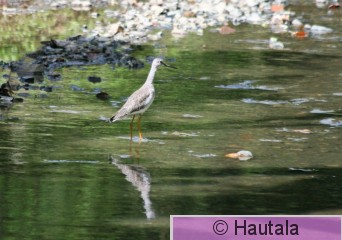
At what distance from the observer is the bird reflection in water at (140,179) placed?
10.4 metres

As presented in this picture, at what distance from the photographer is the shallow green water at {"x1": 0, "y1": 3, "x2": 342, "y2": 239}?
1030 cm

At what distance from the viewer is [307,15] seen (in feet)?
93.9

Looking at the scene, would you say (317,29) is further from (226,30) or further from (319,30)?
(226,30)

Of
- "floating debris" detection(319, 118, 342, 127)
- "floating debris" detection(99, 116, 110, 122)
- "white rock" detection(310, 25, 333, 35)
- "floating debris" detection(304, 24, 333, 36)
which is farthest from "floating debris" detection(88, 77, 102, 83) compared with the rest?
"white rock" detection(310, 25, 333, 35)

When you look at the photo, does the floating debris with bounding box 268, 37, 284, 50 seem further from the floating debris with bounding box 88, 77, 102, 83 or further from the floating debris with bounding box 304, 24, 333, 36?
the floating debris with bounding box 88, 77, 102, 83

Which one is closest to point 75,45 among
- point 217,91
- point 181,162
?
point 217,91

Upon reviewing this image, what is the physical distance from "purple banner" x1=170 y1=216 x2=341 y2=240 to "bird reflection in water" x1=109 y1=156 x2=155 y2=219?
2.13 feet

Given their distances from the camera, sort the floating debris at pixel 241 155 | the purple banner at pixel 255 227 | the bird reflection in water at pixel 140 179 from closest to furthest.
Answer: the purple banner at pixel 255 227, the bird reflection in water at pixel 140 179, the floating debris at pixel 241 155

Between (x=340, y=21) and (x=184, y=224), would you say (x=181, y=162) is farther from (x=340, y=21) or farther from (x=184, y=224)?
(x=340, y=21)

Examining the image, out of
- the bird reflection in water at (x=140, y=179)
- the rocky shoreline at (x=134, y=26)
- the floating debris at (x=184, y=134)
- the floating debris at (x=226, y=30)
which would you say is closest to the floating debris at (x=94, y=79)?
the rocky shoreline at (x=134, y=26)

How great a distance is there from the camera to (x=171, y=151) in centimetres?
1286

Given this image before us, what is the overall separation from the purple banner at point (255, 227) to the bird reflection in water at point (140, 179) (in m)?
0.65

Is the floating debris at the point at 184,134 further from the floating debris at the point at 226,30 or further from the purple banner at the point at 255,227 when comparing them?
the floating debris at the point at 226,30

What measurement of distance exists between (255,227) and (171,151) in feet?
11.8
